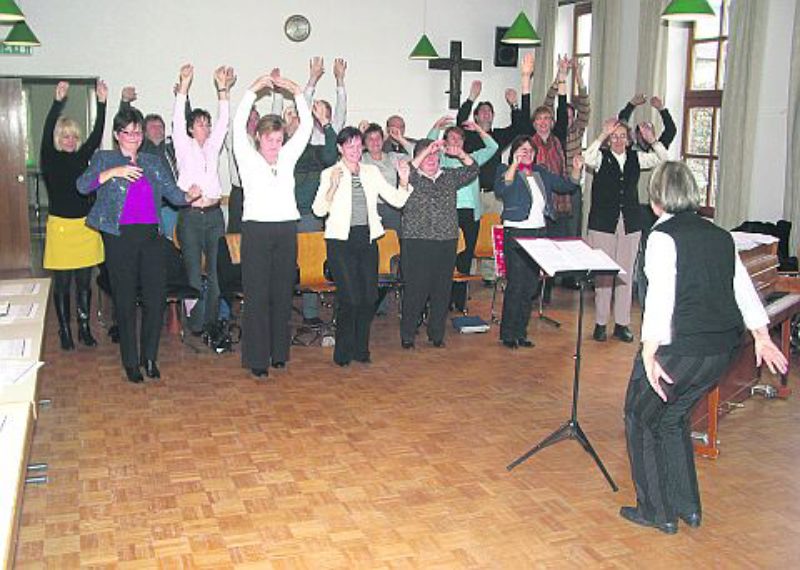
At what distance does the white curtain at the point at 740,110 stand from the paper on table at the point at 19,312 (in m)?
6.27

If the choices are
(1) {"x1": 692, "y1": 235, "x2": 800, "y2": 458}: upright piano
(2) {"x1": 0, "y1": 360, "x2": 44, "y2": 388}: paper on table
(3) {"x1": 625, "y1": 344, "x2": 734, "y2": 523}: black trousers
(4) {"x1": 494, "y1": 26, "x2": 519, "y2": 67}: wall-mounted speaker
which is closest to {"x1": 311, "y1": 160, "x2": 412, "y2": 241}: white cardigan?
(1) {"x1": 692, "y1": 235, "x2": 800, "y2": 458}: upright piano

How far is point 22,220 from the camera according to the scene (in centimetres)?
1074

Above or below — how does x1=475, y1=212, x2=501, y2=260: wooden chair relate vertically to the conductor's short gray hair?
below

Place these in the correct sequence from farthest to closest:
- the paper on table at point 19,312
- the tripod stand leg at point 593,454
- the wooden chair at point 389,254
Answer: the wooden chair at point 389,254
the tripod stand leg at point 593,454
the paper on table at point 19,312

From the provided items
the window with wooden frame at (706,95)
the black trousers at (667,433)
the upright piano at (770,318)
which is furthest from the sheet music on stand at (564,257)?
the window with wooden frame at (706,95)

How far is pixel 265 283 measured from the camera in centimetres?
628

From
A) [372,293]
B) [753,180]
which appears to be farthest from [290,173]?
[753,180]

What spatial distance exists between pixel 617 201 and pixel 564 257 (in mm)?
2744

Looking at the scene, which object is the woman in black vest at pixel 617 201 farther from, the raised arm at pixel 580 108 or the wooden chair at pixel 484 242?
the raised arm at pixel 580 108

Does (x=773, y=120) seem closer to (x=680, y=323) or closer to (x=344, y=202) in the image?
(x=344, y=202)

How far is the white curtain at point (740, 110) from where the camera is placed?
326 inches

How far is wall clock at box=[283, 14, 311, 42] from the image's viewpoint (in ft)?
35.9

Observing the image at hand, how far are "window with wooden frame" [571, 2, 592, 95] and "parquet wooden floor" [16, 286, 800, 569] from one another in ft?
17.8

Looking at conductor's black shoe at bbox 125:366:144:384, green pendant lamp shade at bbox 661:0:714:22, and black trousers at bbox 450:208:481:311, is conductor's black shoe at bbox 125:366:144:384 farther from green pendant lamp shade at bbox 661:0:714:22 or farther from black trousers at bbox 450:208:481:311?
green pendant lamp shade at bbox 661:0:714:22
